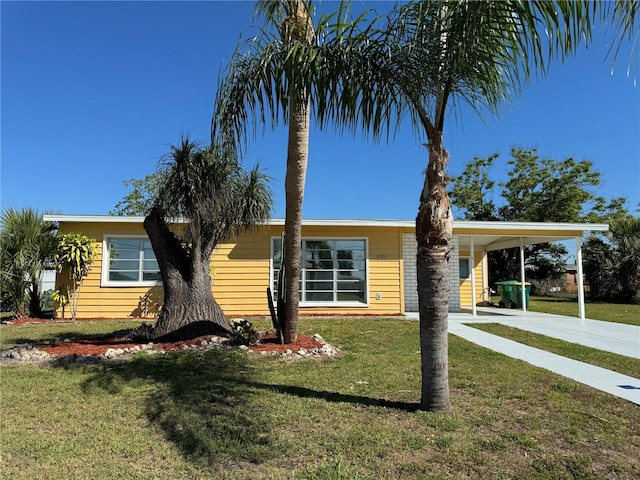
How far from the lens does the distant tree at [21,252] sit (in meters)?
11.6

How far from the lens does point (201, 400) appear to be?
4.80 m

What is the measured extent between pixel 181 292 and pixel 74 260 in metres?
5.69

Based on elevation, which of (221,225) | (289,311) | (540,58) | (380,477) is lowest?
(380,477)

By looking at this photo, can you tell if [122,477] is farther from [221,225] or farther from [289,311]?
[221,225]

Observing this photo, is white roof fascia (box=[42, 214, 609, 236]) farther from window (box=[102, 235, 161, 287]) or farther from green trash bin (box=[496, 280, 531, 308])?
green trash bin (box=[496, 280, 531, 308])

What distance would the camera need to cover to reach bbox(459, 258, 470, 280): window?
17452 millimetres

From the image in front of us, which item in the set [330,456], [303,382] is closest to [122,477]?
[330,456]

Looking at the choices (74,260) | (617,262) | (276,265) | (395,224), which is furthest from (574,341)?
(617,262)

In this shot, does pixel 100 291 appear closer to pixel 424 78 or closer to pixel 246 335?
pixel 246 335

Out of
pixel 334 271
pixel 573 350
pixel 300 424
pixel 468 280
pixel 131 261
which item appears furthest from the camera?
pixel 468 280

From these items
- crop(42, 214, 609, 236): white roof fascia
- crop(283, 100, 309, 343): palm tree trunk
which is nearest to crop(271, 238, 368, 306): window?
crop(42, 214, 609, 236): white roof fascia

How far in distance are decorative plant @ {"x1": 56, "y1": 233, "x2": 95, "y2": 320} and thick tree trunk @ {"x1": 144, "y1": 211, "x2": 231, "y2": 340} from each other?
5115 millimetres

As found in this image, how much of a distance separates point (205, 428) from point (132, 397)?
1436 mm

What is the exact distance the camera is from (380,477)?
10.3 ft
